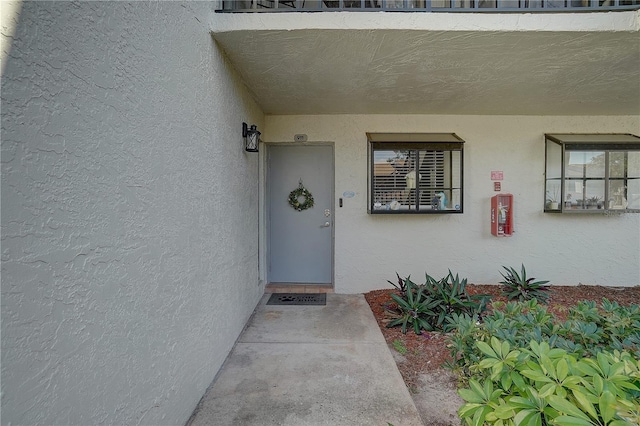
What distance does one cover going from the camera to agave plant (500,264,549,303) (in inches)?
156

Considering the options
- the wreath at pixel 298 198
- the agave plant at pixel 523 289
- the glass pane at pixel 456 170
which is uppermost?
the glass pane at pixel 456 170

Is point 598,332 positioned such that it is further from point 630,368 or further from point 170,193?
point 170,193

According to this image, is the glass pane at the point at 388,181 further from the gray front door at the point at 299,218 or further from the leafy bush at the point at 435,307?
the leafy bush at the point at 435,307

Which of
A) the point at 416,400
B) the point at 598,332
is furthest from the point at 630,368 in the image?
the point at 416,400

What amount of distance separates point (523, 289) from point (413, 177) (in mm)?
2097

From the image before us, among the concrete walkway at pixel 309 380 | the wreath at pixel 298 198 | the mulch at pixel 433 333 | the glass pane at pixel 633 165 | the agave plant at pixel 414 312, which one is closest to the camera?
the concrete walkway at pixel 309 380

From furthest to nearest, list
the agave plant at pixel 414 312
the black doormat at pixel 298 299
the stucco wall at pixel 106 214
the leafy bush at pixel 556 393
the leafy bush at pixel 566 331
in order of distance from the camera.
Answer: the black doormat at pixel 298 299
the agave plant at pixel 414 312
the leafy bush at pixel 566 331
the stucco wall at pixel 106 214
the leafy bush at pixel 556 393

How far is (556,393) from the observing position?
0.89m

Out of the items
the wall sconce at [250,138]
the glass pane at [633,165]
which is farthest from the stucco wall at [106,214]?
the glass pane at [633,165]

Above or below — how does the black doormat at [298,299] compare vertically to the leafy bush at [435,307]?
below

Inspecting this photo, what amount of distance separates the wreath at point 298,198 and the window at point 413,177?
944 mm

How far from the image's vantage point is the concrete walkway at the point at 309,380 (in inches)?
78.4

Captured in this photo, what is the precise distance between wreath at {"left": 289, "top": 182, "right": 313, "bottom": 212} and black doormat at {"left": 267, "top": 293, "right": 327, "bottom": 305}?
1313 millimetres

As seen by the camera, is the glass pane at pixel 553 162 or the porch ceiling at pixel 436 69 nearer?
the porch ceiling at pixel 436 69
